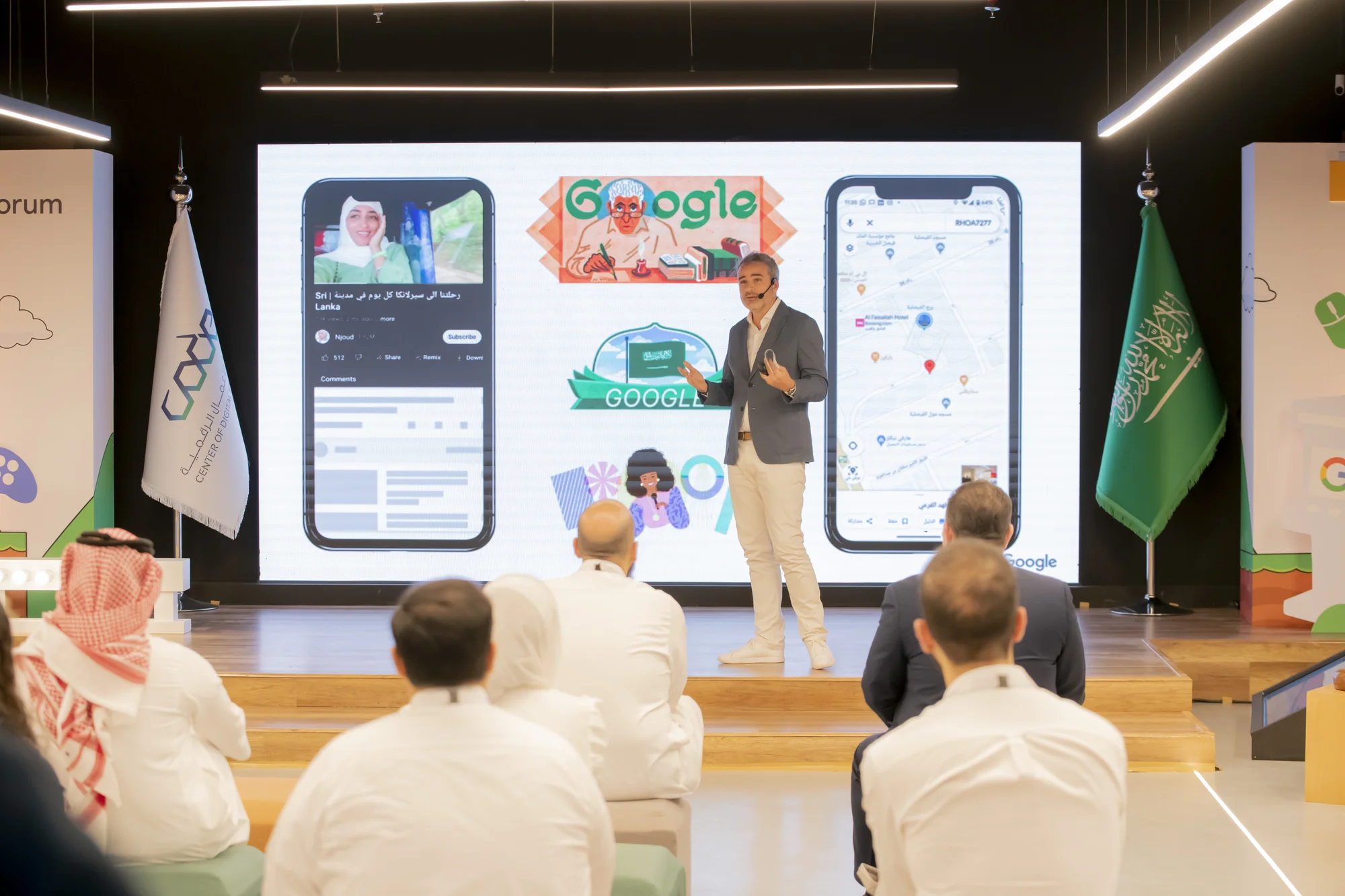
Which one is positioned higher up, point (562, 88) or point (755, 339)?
point (562, 88)

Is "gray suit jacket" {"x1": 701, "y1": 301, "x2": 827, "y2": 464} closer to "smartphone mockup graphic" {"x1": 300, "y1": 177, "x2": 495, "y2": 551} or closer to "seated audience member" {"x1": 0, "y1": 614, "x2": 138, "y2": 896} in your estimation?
"smartphone mockup graphic" {"x1": 300, "y1": 177, "x2": 495, "y2": 551}

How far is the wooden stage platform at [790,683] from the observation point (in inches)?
193

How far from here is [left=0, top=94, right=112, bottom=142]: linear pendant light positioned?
573cm

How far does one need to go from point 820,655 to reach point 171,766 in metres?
3.28

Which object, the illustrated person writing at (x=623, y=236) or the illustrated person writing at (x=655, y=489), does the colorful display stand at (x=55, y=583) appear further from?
the illustrated person writing at (x=623, y=236)

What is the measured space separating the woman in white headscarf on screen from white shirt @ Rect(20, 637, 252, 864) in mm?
4822

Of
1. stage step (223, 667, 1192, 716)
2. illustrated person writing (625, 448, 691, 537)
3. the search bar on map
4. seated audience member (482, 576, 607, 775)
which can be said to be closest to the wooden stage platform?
stage step (223, 667, 1192, 716)

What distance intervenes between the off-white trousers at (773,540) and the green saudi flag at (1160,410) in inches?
90.9

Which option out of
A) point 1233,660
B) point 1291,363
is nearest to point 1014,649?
point 1233,660

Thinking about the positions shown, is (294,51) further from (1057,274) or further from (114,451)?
(1057,274)

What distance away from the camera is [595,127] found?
284 inches

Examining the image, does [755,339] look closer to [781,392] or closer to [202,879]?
[781,392]

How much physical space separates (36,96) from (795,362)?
16.8 feet

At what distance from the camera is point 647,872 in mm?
2549
